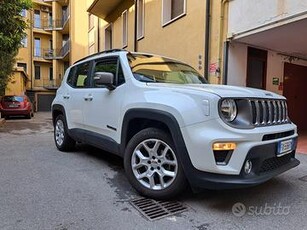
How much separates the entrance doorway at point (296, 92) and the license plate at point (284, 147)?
6374mm

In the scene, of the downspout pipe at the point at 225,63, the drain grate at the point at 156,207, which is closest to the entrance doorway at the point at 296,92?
the downspout pipe at the point at 225,63

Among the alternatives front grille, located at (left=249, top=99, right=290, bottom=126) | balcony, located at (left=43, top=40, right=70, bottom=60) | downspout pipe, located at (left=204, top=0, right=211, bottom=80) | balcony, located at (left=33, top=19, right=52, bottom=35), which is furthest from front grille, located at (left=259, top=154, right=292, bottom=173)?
balcony, located at (left=33, top=19, right=52, bottom=35)

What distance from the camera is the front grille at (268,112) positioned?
10.9 feet

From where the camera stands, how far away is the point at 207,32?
8.20 metres

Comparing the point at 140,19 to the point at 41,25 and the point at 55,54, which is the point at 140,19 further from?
the point at 41,25

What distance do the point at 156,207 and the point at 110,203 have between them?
531 millimetres

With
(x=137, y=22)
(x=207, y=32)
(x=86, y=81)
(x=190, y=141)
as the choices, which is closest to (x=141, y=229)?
(x=190, y=141)

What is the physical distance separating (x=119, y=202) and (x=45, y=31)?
35.1 m

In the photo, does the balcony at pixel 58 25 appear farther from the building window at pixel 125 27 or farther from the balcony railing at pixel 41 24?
the building window at pixel 125 27

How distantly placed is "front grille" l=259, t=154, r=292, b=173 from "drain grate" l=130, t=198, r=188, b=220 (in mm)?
950

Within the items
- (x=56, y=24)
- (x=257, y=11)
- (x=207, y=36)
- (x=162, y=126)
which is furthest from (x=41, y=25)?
(x=162, y=126)

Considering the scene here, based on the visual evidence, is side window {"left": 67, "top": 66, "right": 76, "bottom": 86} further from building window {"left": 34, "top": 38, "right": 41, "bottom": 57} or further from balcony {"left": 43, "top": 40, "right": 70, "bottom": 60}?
building window {"left": 34, "top": 38, "right": 41, "bottom": 57}

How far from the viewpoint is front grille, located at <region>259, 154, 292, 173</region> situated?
10.8 feet

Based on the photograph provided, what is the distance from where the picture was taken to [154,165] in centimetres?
360
